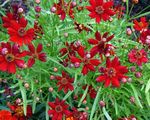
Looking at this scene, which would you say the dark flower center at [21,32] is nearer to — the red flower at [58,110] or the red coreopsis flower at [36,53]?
the red coreopsis flower at [36,53]

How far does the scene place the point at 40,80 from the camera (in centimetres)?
238

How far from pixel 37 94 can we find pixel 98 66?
1.19ft

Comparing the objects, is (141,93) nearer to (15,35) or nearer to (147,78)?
(147,78)

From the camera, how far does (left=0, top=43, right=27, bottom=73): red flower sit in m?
2.07

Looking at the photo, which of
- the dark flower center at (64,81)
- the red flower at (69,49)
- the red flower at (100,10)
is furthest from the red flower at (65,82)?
the red flower at (100,10)

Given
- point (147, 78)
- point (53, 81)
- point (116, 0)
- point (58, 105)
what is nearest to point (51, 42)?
point (53, 81)

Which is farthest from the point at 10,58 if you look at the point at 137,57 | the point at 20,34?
the point at 137,57

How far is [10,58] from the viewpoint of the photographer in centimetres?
209

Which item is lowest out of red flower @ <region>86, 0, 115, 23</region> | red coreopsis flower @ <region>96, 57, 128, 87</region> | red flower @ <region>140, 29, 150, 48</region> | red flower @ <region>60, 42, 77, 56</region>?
red coreopsis flower @ <region>96, 57, 128, 87</region>

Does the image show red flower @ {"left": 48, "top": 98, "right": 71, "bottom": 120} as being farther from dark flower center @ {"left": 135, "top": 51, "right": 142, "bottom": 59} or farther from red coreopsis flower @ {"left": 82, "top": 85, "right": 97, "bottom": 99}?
dark flower center @ {"left": 135, "top": 51, "right": 142, "bottom": 59}

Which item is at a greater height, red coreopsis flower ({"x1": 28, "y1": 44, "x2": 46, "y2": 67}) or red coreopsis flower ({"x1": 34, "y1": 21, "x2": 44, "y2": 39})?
red coreopsis flower ({"x1": 34, "y1": 21, "x2": 44, "y2": 39})

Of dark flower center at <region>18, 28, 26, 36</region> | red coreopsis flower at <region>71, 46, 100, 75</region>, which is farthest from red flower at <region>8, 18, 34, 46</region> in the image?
red coreopsis flower at <region>71, 46, 100, 75</region>

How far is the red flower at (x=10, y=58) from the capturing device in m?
2.07

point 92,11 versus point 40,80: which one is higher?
point 92,11
